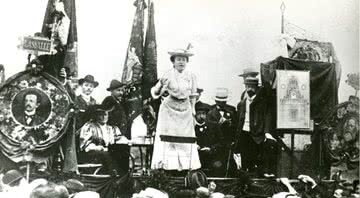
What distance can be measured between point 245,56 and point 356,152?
6.27 feet

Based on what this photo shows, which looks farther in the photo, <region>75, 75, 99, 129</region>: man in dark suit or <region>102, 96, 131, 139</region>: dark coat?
<region>102, 96, 131, 139</region>: dark coat

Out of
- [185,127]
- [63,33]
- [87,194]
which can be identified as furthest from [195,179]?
[63,33]

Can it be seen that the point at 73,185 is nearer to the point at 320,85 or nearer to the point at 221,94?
the point at 221,94

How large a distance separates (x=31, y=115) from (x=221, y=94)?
7.36ft

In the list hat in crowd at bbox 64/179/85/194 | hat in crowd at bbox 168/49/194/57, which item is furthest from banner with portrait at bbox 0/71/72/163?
hat in crowd at bbox 168/49/194/57

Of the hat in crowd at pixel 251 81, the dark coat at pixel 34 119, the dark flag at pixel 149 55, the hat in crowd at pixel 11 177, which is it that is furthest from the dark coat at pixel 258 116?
the hat in crowd at pixel 11 177

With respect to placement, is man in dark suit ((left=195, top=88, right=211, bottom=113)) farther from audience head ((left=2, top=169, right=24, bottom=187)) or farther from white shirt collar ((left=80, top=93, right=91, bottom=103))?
audience head ((left=2, top=169, right=24, bottom=187))

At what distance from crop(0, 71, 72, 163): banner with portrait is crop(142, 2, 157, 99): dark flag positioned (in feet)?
2.97

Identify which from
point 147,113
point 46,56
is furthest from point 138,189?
point 46,56

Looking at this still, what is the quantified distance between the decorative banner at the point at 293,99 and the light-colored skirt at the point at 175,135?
120 cm

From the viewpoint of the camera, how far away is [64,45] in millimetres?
5719

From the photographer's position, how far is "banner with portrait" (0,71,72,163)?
5.47m

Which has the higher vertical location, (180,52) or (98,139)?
(180,52)

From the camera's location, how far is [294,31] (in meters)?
6.62
